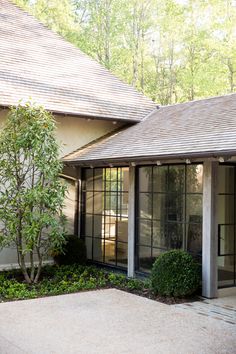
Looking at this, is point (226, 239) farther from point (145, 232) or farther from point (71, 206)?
point (71, 206)

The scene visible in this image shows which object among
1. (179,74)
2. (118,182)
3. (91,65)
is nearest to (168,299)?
(118,182)

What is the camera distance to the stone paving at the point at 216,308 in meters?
6.68

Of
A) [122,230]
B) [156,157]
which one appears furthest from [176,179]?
[122,230]

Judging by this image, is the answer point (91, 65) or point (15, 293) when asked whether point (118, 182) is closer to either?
point (15, 293)

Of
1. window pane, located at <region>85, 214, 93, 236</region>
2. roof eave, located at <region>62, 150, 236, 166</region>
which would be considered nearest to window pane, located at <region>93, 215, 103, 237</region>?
window pane, located at <region>85, 214, 93, 236</region>

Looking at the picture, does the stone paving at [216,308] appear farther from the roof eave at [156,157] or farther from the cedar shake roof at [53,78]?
the cedar shake roof at [53,78]

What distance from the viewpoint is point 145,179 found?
949 cm

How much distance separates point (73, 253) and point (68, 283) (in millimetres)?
1827

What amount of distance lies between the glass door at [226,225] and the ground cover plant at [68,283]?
1.13 m

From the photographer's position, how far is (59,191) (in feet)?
29.3

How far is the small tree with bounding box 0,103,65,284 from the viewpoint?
341 inches

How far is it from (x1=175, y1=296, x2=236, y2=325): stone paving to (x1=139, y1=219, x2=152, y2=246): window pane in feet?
6.44

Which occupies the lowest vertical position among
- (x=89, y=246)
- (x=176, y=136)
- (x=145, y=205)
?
(x=89, y=246)

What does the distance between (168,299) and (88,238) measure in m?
3.94
